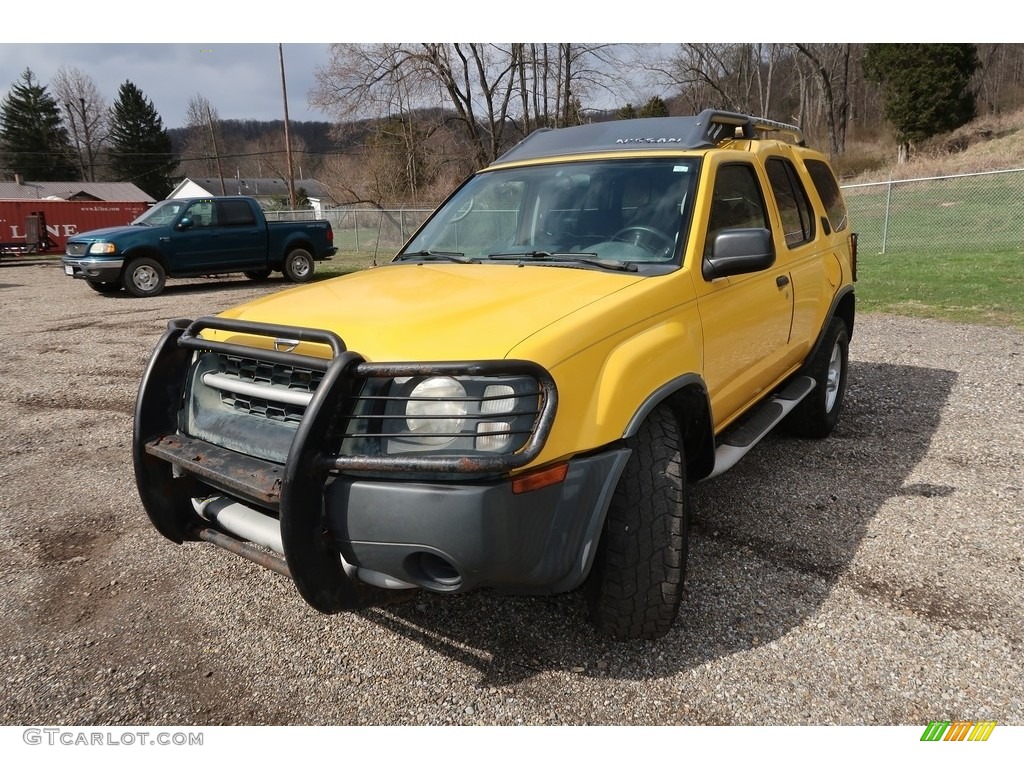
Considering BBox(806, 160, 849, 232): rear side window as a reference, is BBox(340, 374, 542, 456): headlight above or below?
below

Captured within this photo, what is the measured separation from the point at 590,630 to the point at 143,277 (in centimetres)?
1394

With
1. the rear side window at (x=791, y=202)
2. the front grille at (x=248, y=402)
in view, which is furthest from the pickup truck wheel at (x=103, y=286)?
the rear side window at (x=791, y=202)

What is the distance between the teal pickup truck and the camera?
1384 cm

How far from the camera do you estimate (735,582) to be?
325cm

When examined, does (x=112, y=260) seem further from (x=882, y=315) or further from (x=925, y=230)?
(x=925, y=230)

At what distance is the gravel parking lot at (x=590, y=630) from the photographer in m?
2.52


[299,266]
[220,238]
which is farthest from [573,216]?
[299,266]

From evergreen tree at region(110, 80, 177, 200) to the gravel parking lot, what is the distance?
Answer: 75.7 meters

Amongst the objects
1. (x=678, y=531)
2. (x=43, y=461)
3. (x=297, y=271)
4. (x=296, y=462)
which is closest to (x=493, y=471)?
(x=296, y=462)

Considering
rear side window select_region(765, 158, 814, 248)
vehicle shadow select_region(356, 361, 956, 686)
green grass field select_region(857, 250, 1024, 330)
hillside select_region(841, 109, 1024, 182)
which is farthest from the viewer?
hillside select_region(841, 109, 1024, 182)

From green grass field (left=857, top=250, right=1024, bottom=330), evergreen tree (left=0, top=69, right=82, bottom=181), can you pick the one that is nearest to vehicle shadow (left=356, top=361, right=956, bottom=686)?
green grass field (left=857, top=250, right=1024, bottom=330)

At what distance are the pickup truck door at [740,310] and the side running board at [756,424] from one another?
0.10m

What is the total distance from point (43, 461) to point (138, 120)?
7843 cm

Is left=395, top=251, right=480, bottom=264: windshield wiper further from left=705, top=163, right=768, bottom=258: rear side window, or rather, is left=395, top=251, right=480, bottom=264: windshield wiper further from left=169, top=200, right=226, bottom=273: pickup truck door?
left=169, top=200, right=226, bottom=273: pickup truck door
